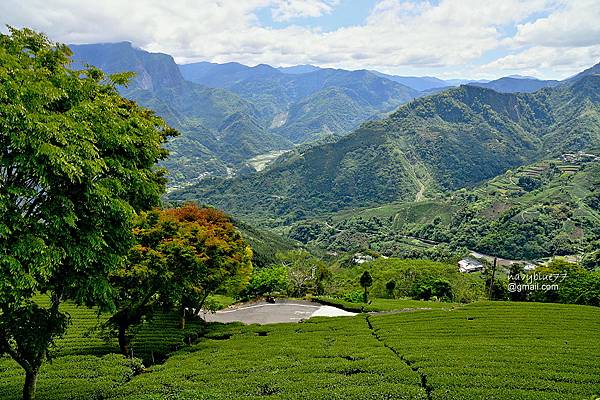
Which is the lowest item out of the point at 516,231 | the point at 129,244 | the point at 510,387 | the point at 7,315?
the point at 510,387

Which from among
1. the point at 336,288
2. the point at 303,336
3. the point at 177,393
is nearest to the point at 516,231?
the point at 336,288

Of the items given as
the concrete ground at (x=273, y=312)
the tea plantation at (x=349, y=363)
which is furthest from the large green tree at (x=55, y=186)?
the concrete ground at (x=273, y=312)

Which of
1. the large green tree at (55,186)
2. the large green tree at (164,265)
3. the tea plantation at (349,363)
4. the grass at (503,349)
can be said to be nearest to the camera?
the large green tree at (55,186)

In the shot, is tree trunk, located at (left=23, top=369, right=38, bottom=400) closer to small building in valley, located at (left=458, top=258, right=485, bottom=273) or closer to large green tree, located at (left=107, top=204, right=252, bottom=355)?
large green tree, located at (left=107, top=204, right=252, bottom=355)

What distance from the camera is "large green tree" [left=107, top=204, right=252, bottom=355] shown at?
24.0 metres

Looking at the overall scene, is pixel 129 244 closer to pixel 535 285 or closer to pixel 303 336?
pixel 303 336

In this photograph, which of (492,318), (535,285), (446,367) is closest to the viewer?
(446,367)

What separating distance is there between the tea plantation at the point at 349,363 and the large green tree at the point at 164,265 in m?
2.97

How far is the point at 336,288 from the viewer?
234 feet

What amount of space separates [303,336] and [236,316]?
677 inches

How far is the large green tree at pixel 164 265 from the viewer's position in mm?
23969

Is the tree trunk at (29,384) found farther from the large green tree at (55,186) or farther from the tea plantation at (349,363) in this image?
the tea plantation at (349,363)

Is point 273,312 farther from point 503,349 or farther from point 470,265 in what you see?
point 470,265

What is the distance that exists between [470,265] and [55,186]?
14398 centimetres
